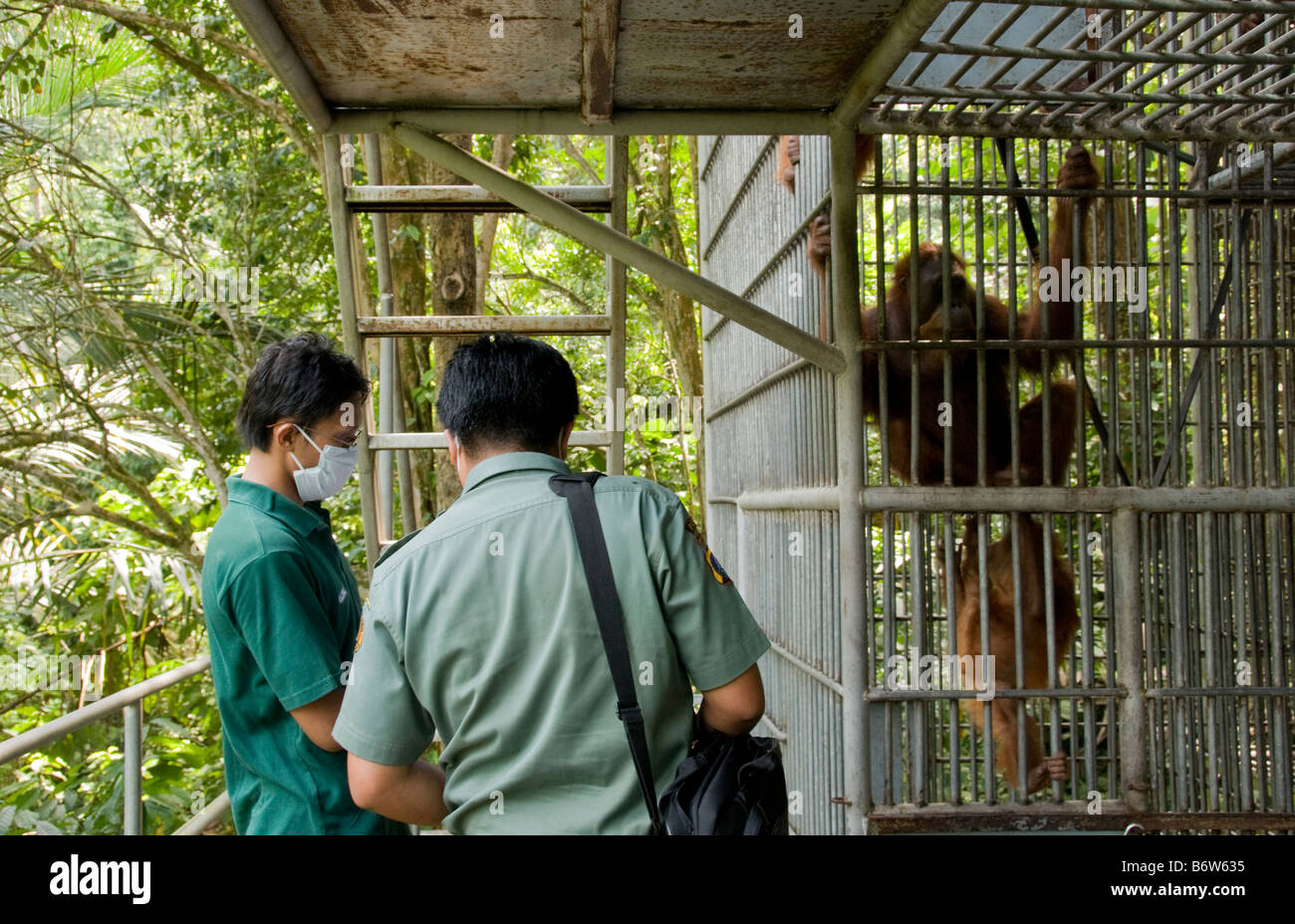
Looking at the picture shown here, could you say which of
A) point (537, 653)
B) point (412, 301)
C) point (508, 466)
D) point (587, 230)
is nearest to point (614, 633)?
point (537, 653)

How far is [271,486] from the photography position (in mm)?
2412

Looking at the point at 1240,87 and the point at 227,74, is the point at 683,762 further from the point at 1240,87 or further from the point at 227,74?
the point at 227,74

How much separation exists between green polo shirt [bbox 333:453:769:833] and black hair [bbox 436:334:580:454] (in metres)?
0.17

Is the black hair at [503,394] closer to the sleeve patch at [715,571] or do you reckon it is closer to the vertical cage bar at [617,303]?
the sleeve patch at [715,571]

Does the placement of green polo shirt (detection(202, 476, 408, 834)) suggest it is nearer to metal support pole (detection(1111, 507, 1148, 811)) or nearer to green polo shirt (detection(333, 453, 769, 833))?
green polo shirt (detection(333, 453, 769, 833))

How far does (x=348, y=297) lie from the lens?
3510mm

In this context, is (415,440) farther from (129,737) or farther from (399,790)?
(399,790)

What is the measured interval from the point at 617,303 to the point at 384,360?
1.29 metres

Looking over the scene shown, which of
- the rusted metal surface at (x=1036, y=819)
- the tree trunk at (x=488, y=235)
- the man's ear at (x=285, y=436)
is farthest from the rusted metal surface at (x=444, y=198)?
the tree trunk at (x=488, y=235)

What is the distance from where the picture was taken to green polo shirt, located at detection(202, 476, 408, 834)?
2125mm
